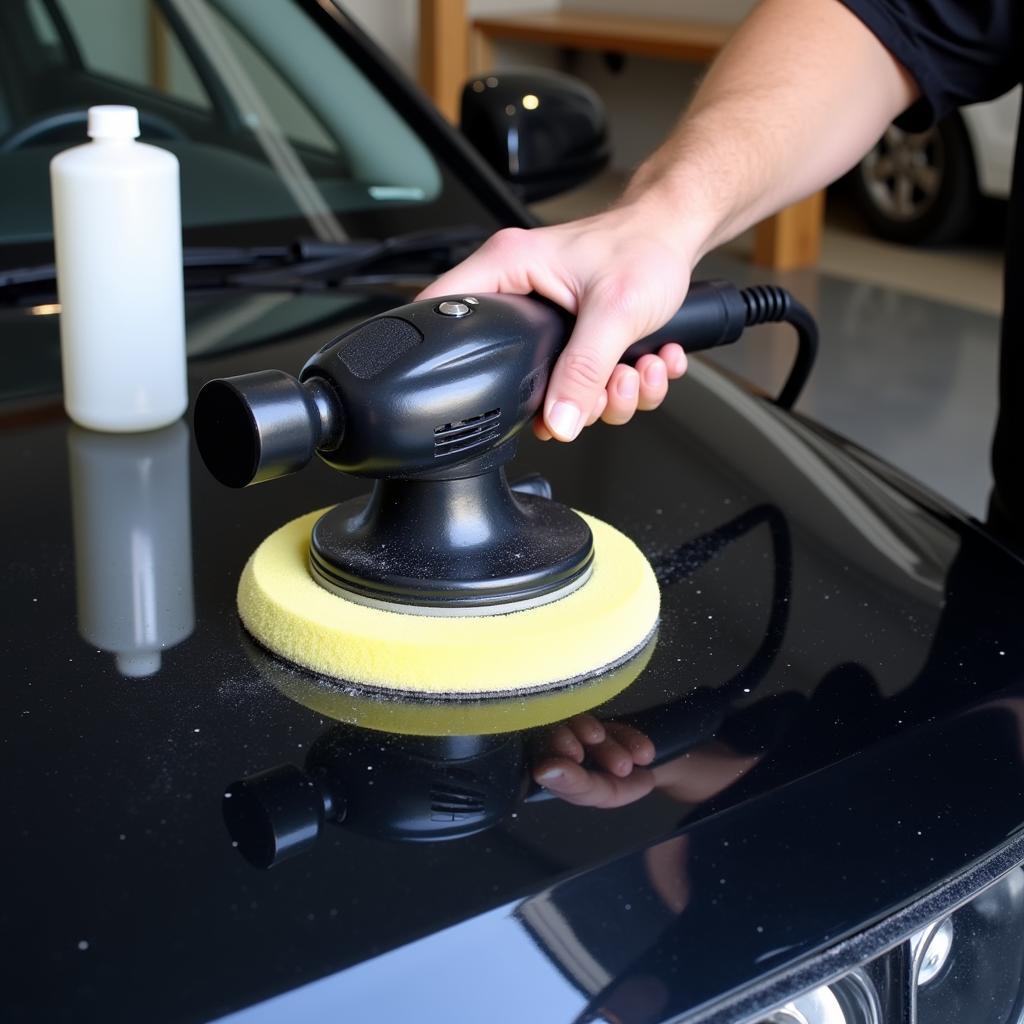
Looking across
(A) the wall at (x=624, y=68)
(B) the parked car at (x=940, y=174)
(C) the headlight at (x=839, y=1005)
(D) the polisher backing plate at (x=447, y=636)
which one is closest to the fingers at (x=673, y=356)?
(D) the polisher backing plate at (x=447, y=636)

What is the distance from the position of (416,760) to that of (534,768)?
0.21ft

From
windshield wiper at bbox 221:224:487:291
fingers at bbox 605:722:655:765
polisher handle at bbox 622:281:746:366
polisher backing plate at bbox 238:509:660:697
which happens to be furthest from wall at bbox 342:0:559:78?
fingers at bbox 605:722:655:765

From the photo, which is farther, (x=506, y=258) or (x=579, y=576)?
(x=506, y=258)

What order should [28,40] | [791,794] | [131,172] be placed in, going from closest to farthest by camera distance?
[791,794]
[131,172]
[28,40]

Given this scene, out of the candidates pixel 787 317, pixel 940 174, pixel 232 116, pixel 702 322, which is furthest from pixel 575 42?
pixel 702 322

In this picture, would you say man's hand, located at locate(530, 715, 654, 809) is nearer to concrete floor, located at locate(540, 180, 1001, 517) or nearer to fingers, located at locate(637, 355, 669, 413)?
fingers, located at locate(637, 355, 669, 413)

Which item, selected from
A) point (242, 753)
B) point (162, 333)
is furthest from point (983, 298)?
point (242, 753)

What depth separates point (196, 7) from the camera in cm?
178

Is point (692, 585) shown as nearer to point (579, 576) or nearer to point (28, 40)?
point (579, 576)

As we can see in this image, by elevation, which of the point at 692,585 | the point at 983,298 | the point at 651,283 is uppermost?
the point at 651,283

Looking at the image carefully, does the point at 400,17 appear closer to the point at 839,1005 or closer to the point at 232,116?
the point at 232,116

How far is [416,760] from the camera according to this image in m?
0.83

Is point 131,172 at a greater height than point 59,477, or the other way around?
point 131,172

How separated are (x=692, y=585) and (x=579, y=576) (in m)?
0.12
